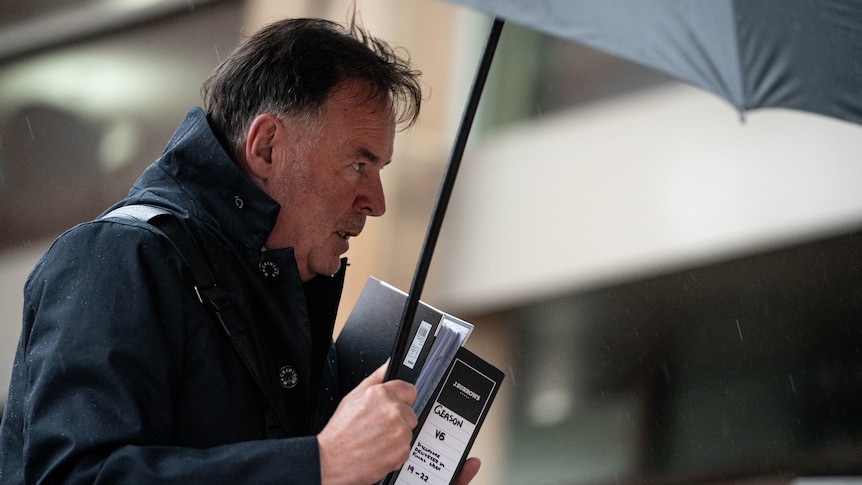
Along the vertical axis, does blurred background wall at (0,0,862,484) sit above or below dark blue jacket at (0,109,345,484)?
above

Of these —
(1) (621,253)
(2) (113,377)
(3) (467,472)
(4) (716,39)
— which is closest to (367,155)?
(3) (467,472)

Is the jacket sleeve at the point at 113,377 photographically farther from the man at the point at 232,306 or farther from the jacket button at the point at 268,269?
the jacket button at the point at 268,269

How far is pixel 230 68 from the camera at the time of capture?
2979mm

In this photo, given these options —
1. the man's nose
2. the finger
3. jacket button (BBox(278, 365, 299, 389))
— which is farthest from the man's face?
the finger

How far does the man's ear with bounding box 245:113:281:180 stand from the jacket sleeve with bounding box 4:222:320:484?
42 centimetres

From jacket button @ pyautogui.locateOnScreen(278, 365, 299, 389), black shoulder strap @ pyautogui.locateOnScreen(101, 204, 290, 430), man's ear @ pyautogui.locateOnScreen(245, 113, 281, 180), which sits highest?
man's ear @ pyautogui.locateOnScreen(245, 113, 281, 180)

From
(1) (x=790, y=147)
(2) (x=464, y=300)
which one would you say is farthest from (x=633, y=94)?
(2) (x=464, y=300)

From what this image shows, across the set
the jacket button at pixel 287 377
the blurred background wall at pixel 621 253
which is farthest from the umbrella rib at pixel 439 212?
the blurred background wall at pixel 621 253

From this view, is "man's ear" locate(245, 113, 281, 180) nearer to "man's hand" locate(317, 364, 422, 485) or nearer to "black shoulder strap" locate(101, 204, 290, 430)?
"black shoulder strap" locate(101, 204, 290, 430)

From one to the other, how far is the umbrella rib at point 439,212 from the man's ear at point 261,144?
475 mm

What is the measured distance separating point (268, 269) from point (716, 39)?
105 centimetres

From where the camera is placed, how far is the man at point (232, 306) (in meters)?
2.31

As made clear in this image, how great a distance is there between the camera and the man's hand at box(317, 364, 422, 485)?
92.9 inches

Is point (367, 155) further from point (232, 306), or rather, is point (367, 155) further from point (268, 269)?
point (232, 306)
